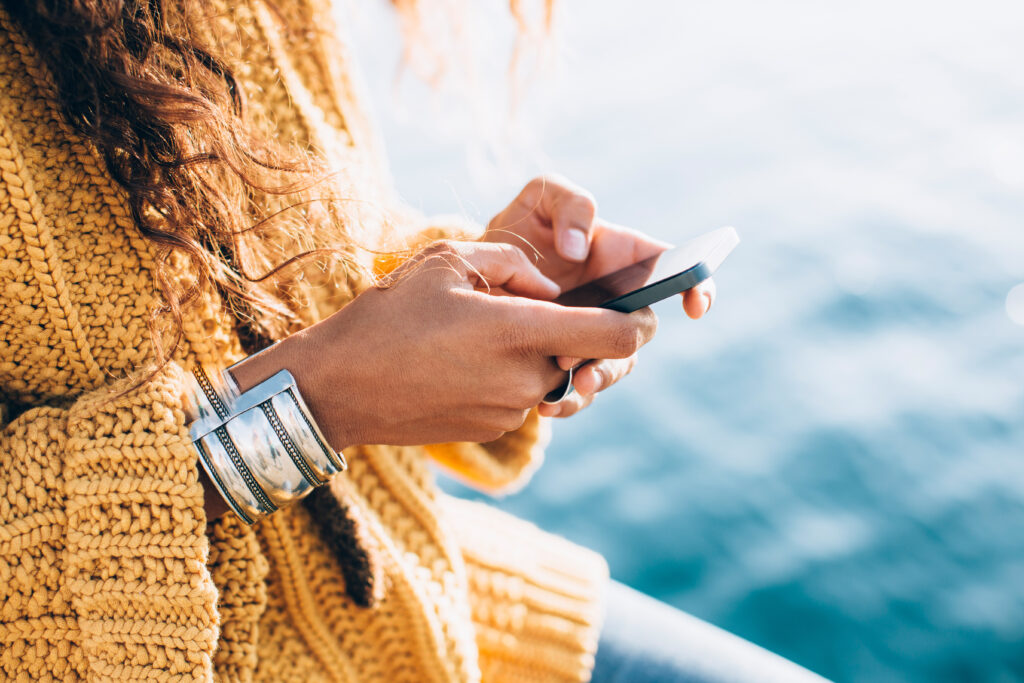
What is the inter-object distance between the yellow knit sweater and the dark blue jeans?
0.28 metres

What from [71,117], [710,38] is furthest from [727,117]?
[71,117]

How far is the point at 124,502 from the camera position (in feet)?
2.18

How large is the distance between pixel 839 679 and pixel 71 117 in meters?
1.72

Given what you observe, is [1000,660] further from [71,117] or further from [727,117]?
[727,117]

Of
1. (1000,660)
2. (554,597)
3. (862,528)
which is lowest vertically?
(1000,660)

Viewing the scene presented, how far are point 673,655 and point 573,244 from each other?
63cm

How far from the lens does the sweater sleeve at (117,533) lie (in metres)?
0.66

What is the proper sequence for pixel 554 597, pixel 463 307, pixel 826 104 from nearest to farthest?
pixel 463 307 → pixel 554 597 → pixel 826 104

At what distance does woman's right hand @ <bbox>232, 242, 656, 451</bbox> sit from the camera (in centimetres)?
68

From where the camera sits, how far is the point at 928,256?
246 centimetres

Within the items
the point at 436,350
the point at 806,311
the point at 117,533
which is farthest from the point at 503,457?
the point at 806,311

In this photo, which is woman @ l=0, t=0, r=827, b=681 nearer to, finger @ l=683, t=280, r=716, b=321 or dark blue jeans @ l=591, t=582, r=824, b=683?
finger @ l=683, t=280, r=716, b=321

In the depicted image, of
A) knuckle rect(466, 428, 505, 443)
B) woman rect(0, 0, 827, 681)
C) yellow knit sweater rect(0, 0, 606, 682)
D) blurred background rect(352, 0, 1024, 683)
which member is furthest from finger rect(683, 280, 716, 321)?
yellow knit sweater rect(0, 0, 606, 682)

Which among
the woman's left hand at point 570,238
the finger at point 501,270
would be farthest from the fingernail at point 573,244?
the finger at point 501,270
